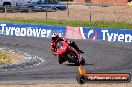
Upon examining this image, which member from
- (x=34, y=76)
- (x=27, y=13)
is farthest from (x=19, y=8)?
(x=34, y=76)

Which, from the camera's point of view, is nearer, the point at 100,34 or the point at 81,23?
the point at 100,34

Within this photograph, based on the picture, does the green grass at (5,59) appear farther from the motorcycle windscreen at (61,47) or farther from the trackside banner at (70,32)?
the trackside banner at (70,32)

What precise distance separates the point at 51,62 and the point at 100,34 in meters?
11.2

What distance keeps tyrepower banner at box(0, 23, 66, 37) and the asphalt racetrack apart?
0.87 metres

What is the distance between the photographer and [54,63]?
2625 cm

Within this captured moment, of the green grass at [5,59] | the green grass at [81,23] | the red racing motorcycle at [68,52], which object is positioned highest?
the red racing motorcycle at [68,52]

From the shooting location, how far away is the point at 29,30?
39.4 m

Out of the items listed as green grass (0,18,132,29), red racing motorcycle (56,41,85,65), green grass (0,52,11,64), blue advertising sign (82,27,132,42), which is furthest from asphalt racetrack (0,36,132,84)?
green grass (0,18,132,29)

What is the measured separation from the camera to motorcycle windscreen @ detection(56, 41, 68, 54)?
24.2m

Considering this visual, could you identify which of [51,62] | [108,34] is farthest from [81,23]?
[51,62]

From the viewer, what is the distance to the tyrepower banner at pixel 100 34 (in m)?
36.1

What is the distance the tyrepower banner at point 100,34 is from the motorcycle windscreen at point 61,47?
12.1 metres

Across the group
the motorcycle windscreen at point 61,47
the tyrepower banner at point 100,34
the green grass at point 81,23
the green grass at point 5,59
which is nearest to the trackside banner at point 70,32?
the tyrepower banner at point 100,34

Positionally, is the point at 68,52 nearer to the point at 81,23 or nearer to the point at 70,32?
the point at 70,32
